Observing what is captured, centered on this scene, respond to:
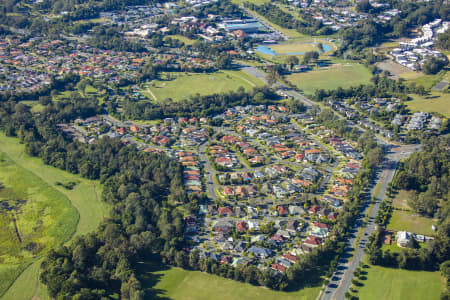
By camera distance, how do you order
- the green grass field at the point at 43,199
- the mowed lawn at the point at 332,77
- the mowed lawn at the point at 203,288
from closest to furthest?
1. the mowed lawn at the point at 203,288
2. the green grass field at the point at 43,199
3. the mowed lawn at the point at 332,77

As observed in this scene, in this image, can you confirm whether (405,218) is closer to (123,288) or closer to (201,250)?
(201,250)

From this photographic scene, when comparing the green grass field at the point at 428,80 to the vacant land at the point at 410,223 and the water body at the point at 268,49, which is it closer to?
the water body at the point at 268,49

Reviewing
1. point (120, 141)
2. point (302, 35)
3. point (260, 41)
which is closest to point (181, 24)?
point (260, 41)

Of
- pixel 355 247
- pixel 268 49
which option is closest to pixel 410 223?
pixel 355 247

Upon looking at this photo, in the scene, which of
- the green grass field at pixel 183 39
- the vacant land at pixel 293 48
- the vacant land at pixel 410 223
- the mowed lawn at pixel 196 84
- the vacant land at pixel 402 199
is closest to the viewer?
the vacant land at pixel 410 223

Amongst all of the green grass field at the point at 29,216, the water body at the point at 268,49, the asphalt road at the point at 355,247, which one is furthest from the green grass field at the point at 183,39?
the asphalt road at the point at 355,247

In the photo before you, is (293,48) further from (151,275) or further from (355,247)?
(151,275)
